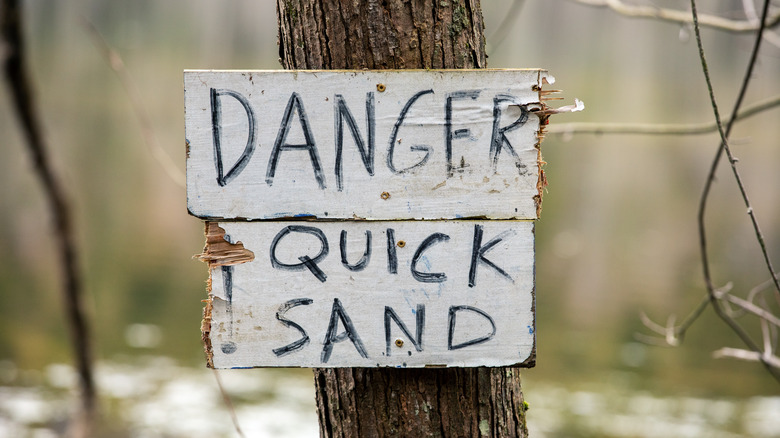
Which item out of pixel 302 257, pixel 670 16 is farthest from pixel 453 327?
pixel 670 16

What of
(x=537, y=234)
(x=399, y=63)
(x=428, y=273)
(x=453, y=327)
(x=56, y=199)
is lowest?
(x=537, y=234)

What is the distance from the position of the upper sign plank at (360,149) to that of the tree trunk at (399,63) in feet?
0.32

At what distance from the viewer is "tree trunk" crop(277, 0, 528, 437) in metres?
1.35

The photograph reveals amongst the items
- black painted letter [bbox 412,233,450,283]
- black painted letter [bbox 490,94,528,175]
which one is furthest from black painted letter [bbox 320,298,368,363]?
black painted letter [bbox 490,94,528,175]

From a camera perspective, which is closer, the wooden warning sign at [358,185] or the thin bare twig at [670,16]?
the wooden warning sign at [358,185]

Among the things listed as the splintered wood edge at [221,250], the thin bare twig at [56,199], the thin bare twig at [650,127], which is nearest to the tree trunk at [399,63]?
the splintered wood edge at [221,250]

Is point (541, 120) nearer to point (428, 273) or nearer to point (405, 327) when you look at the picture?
point (428, 273)

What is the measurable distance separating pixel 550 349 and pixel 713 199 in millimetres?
7979

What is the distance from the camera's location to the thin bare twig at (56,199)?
1.53 metres

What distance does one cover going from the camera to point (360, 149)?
51.5 inches

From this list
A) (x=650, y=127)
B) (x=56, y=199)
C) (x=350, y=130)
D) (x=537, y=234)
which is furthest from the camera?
(x=537, y=234)

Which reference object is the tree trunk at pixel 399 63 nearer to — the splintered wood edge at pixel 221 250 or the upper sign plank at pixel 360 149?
the upper sign plank at pixel 360 149

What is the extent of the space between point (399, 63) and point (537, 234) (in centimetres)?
1202

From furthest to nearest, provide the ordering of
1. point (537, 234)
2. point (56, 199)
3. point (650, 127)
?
1. point (537, 234)
2. point (650, 127)
3. point (56, 199)
